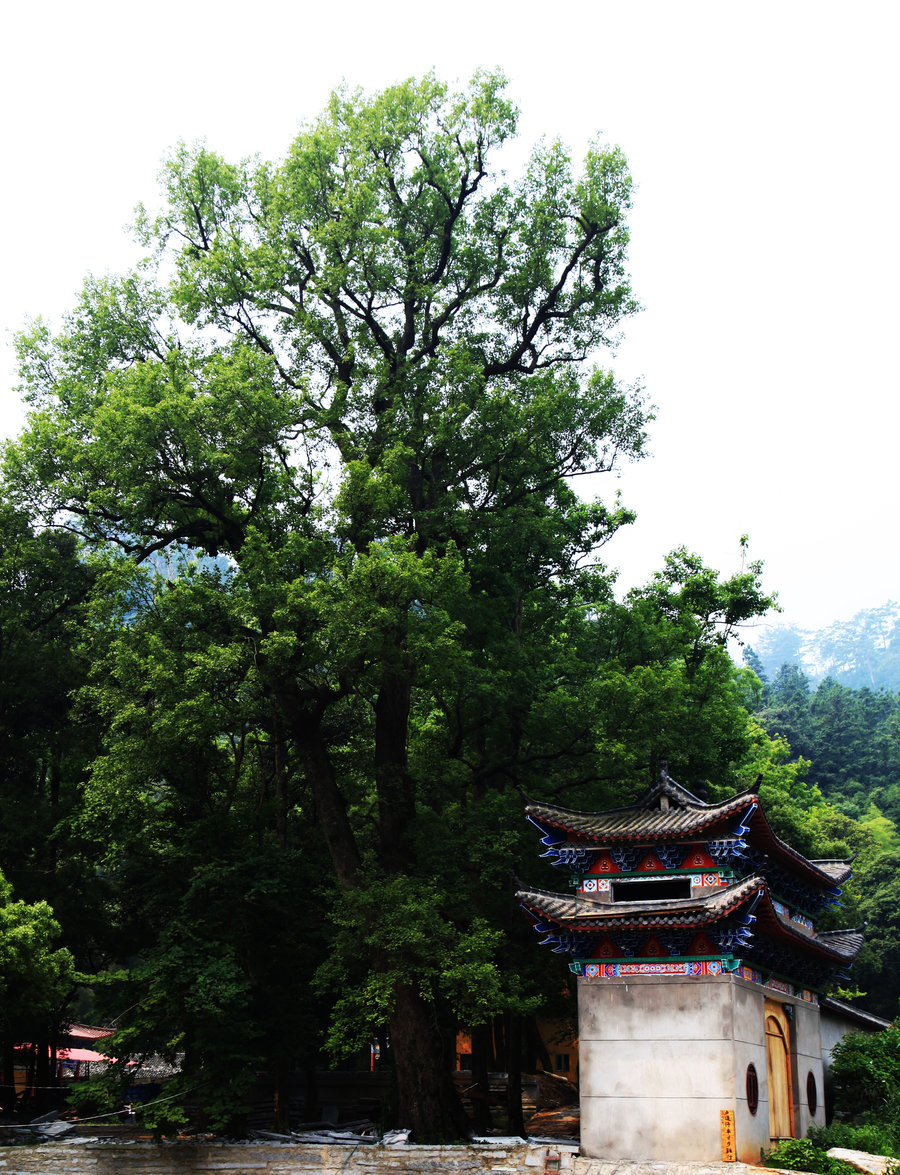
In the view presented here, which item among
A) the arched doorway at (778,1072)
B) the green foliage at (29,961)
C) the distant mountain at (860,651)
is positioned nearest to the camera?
the arched doorway at (778,1072)

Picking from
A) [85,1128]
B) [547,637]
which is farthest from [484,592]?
[85,1128]

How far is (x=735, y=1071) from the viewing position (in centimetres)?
1512

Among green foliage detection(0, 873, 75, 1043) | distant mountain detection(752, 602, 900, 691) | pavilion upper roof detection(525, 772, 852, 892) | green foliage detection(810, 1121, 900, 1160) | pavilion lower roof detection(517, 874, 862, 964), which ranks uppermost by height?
distant mountain detection(752, 602, 900, 691)

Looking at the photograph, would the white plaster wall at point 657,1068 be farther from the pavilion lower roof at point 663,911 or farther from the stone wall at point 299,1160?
the pavilion lower roof at point 663,911

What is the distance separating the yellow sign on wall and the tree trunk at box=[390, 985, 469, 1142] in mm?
5719

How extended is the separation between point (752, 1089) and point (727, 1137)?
1123 millimetres

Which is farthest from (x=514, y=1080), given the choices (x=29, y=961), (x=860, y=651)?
(x=860, y=651)

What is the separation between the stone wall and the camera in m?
15.8

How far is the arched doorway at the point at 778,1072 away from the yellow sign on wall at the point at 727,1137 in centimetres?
172

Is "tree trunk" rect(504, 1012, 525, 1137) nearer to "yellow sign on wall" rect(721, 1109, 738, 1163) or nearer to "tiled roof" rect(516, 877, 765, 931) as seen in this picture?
"tiled roof" rect(516, 877, 765, 931)

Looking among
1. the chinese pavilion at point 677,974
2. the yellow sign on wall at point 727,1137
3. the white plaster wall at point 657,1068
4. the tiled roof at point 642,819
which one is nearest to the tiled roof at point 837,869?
the chinese pavilion at point 677,974

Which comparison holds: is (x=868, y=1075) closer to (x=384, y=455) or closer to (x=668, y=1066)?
(x=668, y=1066)

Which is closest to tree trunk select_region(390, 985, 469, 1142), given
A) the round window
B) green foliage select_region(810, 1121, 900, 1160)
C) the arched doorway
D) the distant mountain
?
the arched doorway

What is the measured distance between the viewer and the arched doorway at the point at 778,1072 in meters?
16.6
